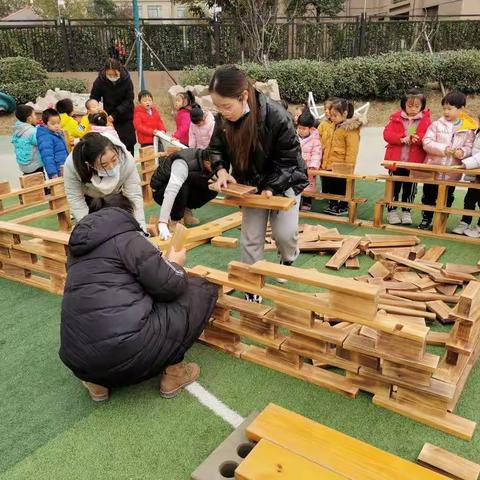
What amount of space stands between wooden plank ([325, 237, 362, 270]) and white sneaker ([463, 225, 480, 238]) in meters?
1.32

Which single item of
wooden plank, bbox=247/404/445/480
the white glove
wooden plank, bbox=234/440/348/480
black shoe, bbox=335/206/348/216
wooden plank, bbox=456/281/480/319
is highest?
wooden plank, bbox=456/281/480/319

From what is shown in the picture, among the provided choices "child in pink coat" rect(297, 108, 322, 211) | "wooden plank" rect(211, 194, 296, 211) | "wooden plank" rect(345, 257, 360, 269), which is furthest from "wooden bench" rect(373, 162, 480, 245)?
"wooden plank" rect(211, 194, 296, 211)

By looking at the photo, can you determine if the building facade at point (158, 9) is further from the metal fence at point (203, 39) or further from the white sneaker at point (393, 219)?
the white sneaker at point (393, 219)

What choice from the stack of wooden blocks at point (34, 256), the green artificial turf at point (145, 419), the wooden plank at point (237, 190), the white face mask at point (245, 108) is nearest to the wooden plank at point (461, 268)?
the green artificial turf at point (145, 419)

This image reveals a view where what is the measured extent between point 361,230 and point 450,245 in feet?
3.44

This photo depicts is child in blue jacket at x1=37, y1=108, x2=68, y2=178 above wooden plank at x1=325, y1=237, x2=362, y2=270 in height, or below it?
above

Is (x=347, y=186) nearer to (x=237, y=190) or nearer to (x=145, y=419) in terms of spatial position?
(x=237, y=190)

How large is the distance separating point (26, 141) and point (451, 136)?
18.3 ft

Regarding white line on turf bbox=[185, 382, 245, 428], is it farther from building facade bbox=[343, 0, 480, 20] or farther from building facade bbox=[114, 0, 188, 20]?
building facade bbox=[114, 0, 188, 20]

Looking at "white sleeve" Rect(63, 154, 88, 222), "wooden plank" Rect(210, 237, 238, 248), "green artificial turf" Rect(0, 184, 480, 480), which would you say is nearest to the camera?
"green artificial turf" Rect(0, 184, 480, 480)

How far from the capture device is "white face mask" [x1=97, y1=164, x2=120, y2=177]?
4.00m

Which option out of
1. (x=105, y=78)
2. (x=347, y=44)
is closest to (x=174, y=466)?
(x=105, y=78)

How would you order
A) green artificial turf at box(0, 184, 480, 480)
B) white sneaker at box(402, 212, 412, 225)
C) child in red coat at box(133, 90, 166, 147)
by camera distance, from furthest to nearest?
1. child in red coat at box(133, 90, 166, 147)
2. white sneaker at box(402, 212, 412, 225)
3. green artificial turf at box(0, 184, 480, 480)

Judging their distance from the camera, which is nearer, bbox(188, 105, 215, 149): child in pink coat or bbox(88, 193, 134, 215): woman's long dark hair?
Result: bbox(88, 193, 134, 215): woman's long dark hair
